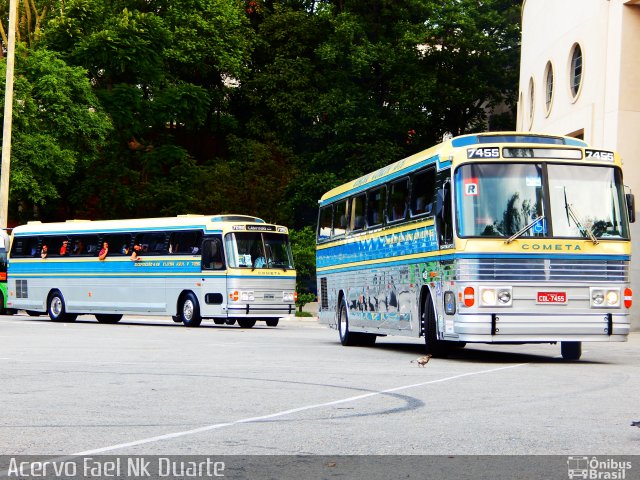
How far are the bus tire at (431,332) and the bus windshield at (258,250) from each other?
14667 mm

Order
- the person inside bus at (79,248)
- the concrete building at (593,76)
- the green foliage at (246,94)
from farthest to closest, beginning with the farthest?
the green foliage at (246,94) → the person inside bus at (79,248) → the concrete building at (593,76)

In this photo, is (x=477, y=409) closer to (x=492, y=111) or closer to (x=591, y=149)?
(x=591, y=149)

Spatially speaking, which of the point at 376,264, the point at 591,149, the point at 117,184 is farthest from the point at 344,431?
the point at 117,184

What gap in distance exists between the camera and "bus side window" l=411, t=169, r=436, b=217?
19328 mm

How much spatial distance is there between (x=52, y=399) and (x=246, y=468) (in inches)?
194

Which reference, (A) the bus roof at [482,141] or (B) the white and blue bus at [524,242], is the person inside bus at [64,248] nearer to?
(A) the bus roof at [482,141]

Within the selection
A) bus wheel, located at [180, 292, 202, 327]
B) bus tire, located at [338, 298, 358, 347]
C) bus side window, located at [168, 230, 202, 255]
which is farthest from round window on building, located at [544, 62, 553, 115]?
bus tire, located at [338, 298, 358, 347]

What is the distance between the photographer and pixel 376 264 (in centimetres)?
2267

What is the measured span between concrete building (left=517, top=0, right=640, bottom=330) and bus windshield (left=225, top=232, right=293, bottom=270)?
9457mm

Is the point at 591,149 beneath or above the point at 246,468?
above

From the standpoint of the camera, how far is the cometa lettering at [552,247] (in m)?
17.9

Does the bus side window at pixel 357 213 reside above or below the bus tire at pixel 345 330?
above

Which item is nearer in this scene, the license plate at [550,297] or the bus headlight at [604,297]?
the license plate at [550,297]

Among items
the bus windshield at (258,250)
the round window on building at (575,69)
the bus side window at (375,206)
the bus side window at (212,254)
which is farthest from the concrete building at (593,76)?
the bus side window at (375,206)
